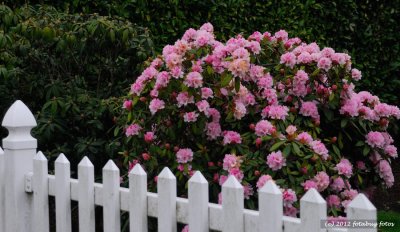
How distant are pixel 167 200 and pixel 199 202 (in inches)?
7.3

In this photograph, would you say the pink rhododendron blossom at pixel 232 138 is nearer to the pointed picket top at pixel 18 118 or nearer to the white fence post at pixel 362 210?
the pointed picket top at pixel 18 118

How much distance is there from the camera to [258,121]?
398cm

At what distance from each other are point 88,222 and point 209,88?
1037mm

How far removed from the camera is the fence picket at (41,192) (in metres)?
3.47

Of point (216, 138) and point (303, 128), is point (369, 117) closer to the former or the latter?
point (303, 128)

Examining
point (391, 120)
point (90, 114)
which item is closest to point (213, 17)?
point (90, 114)

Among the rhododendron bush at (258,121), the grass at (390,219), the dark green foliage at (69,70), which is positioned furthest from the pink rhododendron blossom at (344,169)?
the grass at (390,219)

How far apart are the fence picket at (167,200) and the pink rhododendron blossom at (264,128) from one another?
1.07 meters

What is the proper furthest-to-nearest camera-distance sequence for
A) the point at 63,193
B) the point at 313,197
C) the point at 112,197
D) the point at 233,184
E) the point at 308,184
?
the point at 308,184 < the point at 63,193 < the point at 112,197 < the point at 233,184 < the point at 313,197

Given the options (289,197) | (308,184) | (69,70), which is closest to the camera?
(289,197)

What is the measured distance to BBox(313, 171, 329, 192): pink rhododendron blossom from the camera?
3.62 m

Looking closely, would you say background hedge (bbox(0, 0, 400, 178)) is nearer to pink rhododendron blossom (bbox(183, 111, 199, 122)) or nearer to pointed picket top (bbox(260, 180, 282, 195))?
pink rhododendron blossom (bbox(183, 111, 199, 122))

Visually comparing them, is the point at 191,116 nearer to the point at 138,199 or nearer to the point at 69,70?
the point at 138,199

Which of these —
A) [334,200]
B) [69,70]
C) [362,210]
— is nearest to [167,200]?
[362,210]
